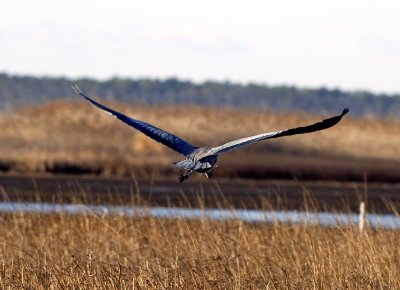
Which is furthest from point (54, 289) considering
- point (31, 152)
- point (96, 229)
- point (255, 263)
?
point (31, 152)

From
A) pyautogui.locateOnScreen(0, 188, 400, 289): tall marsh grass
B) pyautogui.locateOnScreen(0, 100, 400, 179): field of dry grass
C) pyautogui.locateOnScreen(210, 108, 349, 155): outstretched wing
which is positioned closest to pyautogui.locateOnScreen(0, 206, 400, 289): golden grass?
pyautogui.locateOnScreen(0, 188, 400, 289): tall marsh grass

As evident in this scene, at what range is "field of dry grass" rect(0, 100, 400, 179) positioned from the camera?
36875mm

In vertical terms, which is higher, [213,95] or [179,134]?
[213,95]

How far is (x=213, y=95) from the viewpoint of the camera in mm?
128375

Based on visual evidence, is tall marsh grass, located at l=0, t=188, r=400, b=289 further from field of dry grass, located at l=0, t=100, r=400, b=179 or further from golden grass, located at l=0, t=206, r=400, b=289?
field of dry grass, located at l=0, t=100, r=400, b=179

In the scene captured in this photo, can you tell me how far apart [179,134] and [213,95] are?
85.7m

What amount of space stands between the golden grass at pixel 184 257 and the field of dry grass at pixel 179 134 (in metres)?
19.6

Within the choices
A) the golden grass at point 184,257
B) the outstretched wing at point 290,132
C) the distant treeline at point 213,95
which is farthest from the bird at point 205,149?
the distant treeline at point 213,95

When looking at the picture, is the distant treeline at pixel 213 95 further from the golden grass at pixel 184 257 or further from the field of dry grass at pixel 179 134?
the golden grass at pixel 184 257

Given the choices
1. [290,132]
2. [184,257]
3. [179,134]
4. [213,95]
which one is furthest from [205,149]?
[213,95]

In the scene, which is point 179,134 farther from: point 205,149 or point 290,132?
point 290,132

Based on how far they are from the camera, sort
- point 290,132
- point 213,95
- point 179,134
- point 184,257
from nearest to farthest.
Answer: point 290,132
point 184,257
point 179,134
point 213,95

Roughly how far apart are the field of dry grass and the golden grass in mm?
19601

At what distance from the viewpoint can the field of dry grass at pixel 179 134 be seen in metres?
36.9
